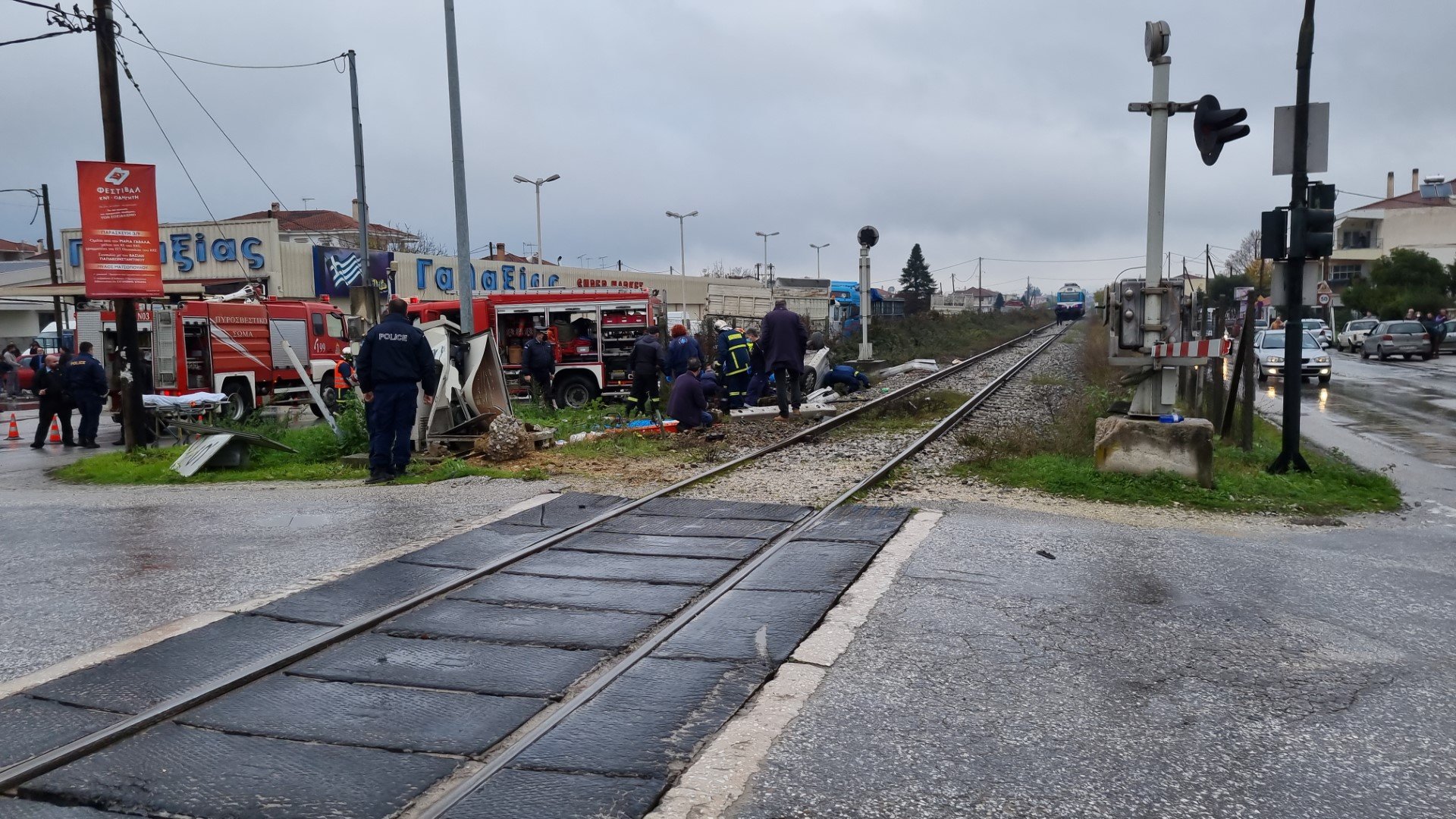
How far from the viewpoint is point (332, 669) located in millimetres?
4840

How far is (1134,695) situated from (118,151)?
46.5 ft

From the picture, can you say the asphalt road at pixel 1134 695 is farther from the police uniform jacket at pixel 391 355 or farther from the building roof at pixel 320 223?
the building roof at pixel 320 223

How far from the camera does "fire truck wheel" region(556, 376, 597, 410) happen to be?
20781 millimetres

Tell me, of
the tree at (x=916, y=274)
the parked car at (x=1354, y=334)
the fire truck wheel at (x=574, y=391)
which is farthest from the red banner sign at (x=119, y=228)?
the tree at (x=916, y=274)

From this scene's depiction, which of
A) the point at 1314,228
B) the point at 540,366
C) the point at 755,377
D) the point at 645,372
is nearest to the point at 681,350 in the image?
the point at 645,372

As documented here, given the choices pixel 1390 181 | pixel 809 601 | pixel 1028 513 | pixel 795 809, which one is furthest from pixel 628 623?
pixel 1390 181

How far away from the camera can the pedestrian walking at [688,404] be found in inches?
563

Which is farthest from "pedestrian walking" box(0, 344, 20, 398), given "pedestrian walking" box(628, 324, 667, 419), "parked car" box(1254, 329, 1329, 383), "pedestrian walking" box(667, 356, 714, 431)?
"parked car" box(1254, 329, 1329, 383)

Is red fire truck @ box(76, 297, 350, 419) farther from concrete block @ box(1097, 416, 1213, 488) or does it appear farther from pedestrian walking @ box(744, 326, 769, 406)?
concrete block @ box(1097, 416, 1213, 488)

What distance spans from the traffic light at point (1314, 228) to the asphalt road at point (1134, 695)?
13.3 ft

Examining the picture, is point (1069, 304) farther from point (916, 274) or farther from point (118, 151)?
point (118, 151)

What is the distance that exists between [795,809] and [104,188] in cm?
1336

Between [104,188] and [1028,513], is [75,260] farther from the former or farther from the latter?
[1028,513]

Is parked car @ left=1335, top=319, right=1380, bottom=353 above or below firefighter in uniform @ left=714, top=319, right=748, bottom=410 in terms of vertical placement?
below
